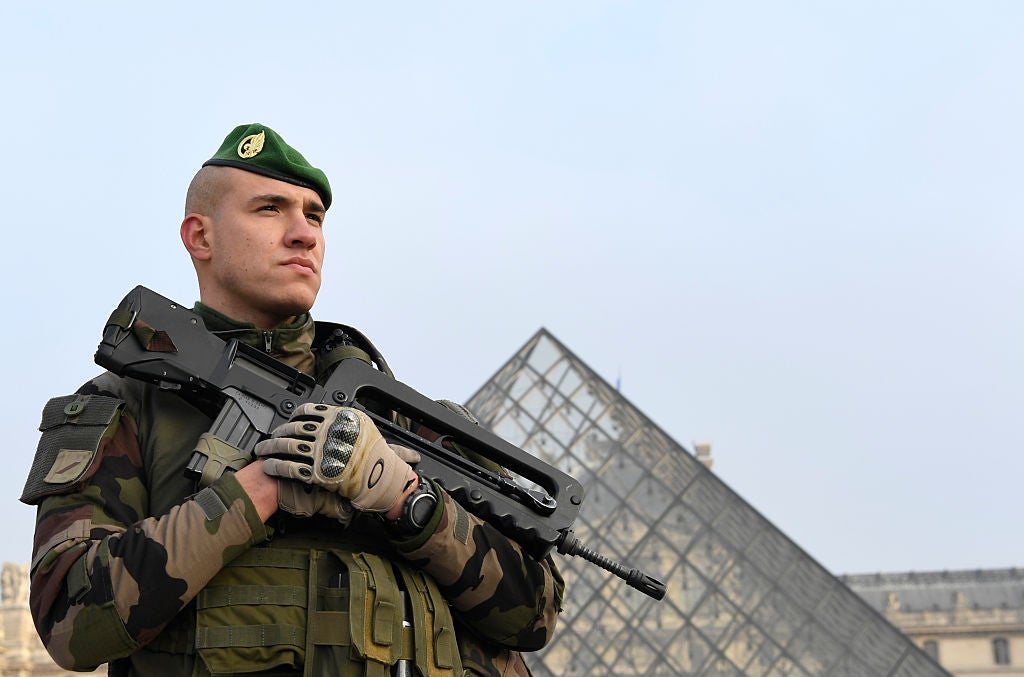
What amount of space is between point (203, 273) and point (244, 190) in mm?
169

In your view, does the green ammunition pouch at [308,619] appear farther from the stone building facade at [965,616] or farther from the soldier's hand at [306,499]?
the stone building facade at [965,616]

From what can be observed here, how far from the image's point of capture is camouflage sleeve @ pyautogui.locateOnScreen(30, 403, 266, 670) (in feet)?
6.72

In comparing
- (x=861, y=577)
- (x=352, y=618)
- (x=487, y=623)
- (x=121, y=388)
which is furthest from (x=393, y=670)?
(x=861, y=577)

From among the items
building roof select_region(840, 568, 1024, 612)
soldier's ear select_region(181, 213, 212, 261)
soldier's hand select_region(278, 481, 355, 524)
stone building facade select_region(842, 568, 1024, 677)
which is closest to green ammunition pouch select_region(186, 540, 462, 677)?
soldier's hand select_region(278, 481, 355, 524)

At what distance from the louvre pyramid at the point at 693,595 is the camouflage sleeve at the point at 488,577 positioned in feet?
62.8

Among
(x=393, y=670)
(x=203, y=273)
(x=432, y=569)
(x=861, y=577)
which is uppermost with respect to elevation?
(x=861, y=577)

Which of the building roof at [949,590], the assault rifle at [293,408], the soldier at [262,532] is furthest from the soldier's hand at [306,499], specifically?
the building roof at [949,590]

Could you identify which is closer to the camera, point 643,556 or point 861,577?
point 643,556

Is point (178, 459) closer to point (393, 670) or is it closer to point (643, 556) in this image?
point (393, 670)

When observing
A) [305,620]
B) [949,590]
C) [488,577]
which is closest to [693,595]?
[488,577]

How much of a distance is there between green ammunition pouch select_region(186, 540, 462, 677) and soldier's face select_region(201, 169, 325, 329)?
0.45 m

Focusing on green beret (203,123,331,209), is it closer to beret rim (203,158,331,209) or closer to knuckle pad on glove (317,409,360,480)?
beret rim (203,158,331,209)

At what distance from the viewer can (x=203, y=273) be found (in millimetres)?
2480

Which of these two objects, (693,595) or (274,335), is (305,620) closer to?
(274,335)
